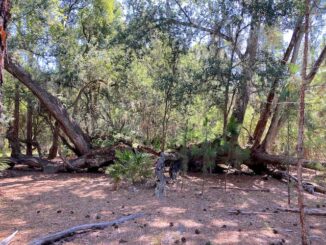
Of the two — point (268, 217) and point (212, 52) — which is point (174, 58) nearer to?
point (212, 52)

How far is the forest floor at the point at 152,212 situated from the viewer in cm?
466

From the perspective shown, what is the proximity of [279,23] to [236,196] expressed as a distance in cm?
475

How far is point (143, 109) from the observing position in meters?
14.8

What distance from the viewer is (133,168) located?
27.1 ft

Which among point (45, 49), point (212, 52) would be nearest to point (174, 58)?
point (212, 52)

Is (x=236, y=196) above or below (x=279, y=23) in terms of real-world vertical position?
below

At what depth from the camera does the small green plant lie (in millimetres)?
7987

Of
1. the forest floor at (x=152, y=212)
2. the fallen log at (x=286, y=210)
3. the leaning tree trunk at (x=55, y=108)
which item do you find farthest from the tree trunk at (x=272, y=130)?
the leaning tree trunk at (x=55, y=108)

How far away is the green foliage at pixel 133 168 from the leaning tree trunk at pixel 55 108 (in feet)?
9.87

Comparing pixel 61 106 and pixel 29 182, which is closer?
pixel 29 182

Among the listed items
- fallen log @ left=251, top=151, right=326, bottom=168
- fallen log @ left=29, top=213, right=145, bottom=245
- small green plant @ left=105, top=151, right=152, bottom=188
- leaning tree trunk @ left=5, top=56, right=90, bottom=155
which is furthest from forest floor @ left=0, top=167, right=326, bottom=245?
leaning tree trunk @ left=5, top=56, right=90, bottom=155

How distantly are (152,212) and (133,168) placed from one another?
245cm

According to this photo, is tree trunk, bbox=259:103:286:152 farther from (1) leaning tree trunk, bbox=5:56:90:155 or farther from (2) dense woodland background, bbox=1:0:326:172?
(1) leaning tree trunk, bbox=5:56:90:155

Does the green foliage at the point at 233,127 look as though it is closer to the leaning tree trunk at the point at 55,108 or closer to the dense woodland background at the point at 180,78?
the dense woodland background at the point at 180,78
